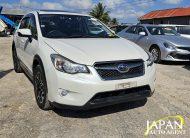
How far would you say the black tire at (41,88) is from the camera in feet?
15.9

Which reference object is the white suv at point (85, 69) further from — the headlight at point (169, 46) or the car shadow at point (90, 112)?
the headlight at point (169, 46)

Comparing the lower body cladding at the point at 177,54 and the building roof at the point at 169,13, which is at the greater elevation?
the building roof at the point at 169,13

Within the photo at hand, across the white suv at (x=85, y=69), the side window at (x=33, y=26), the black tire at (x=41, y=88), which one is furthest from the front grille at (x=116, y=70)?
the side window at (x=33, y=26)

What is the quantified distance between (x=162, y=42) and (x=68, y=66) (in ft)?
22.2

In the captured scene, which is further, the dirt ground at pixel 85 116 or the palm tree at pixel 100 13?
the palm tree at pixel 100 13

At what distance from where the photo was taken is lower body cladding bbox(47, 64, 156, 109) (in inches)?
172

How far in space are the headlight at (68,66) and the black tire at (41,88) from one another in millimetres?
446

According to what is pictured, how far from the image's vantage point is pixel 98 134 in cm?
429

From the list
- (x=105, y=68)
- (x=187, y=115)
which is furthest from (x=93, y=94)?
(x=187, y=115)

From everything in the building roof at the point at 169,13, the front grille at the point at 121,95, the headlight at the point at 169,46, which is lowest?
the front grille at the point at 121,95

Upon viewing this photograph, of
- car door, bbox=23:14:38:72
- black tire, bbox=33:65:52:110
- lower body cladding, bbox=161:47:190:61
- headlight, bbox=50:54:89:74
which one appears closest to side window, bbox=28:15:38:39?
car door, bbox=23:14:38:72

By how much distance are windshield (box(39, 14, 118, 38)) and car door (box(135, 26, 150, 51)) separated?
16.7 ft

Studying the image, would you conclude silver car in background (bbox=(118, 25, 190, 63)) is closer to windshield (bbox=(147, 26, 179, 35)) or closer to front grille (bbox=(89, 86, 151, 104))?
windshield (bbox=(147, 26, 179, 35))

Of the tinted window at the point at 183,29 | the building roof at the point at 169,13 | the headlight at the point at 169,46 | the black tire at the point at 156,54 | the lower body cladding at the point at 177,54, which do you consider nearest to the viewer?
the lower body cladding at the point at 177,54
